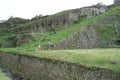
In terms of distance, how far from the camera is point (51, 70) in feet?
72.6

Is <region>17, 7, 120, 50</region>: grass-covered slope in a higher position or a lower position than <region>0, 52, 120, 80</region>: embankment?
higher

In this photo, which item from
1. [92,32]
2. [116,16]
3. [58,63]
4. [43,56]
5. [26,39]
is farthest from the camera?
[26,39]

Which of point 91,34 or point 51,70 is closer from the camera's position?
point 51,70

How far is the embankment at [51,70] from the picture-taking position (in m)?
15.7

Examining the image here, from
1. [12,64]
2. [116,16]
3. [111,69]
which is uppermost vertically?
[116,16]

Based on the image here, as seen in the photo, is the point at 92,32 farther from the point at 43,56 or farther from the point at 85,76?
the point at 85,76

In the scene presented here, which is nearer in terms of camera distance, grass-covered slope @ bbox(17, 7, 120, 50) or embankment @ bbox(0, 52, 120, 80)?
embankment @ bbox(0, 52, 120, 80)

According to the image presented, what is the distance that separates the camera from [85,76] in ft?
55.6

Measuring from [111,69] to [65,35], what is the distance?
768 inches

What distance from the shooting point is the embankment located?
15681mm

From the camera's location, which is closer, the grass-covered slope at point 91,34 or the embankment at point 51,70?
the embankment at point 51,70

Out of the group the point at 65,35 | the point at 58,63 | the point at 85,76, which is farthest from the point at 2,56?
the point at 85,76

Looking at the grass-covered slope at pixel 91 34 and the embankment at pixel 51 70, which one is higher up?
the grass-covered slope at pixel 91 34

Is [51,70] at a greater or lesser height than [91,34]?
lesser
